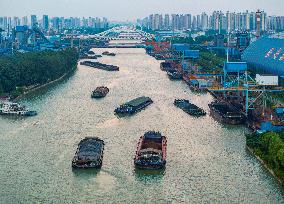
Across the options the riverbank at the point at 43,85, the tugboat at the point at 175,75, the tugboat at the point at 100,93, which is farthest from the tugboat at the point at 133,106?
the tugboat at the point at 175,75

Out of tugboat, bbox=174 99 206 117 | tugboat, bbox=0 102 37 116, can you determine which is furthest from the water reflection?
tugboat, bbox=0 102 37 116

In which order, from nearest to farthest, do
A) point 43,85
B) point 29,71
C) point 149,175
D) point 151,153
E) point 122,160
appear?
1. point 149,175
2. point 151,153
3. point 122,160
4. point 29,71
5. point 43,85

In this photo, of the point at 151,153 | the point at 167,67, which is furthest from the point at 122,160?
the point at 167,67

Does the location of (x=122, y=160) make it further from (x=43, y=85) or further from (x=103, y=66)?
(x=103, y=66)

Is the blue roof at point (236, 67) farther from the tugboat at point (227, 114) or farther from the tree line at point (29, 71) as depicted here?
the tree line at point (29, 71)

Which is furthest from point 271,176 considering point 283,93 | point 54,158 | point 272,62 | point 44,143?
point 272,62

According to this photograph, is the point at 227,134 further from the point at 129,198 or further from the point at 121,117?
the point at 129,198
